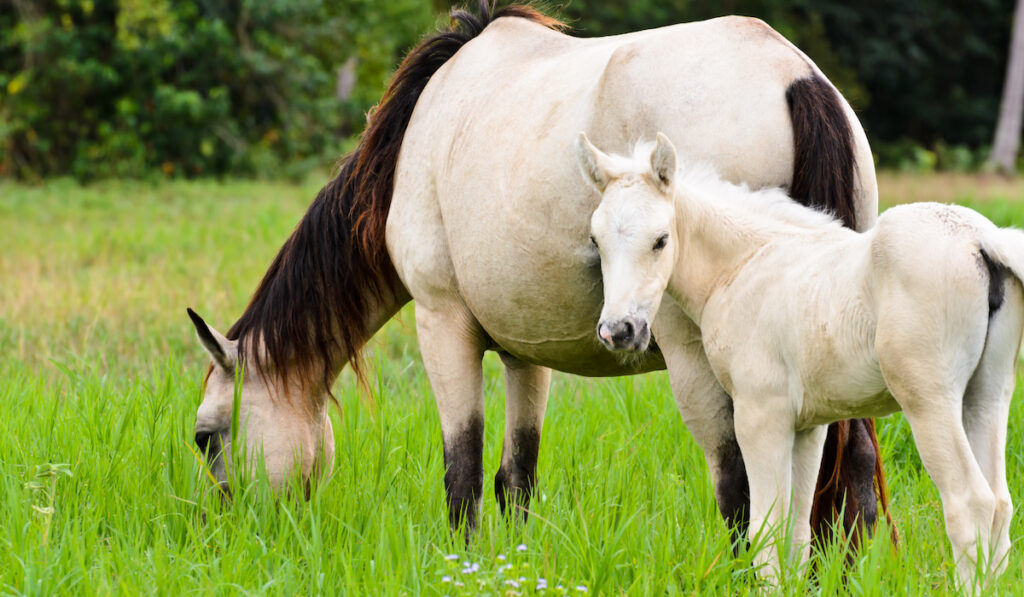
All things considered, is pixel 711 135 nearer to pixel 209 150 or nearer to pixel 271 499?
pixel 271 499

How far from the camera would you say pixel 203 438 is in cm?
441

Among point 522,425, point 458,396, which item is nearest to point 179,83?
point 522,425

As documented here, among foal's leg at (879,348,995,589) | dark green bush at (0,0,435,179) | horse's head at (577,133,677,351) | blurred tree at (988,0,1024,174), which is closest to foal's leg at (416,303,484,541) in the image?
horse's head at (577,133,677,351)

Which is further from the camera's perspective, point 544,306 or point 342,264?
point 342,264

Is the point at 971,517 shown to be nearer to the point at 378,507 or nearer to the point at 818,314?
the point at 818,314

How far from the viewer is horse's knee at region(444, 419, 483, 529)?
4.06 m

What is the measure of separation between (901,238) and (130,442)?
3265mm

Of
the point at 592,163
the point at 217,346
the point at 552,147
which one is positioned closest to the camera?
the point at 592,163

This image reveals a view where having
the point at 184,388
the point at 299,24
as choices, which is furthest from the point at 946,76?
the point at 184,388

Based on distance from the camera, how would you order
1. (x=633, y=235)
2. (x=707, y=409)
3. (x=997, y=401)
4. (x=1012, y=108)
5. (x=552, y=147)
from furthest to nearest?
(x=1012, y=108) → (x=552, y=147) → (x=707, y=409) → (x=633, y=235) → (x=997, y=401)

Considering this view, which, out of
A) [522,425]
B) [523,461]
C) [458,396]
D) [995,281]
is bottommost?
[523,461]

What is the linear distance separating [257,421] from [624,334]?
81.0 inches

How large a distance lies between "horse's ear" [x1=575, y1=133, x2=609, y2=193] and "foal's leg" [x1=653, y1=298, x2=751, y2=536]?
0.51 meters

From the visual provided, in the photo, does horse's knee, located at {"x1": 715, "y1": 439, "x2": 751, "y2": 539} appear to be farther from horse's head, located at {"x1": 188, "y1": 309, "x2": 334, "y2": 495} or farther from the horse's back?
horse's head, located at {"x1": 188, "y1": 309, "x2": 334, "y2": 495}
